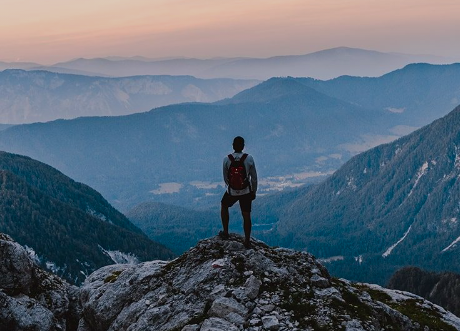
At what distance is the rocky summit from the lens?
31.2 meters

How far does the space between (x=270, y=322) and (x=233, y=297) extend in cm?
284

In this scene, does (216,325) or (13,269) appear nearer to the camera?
(216,325)

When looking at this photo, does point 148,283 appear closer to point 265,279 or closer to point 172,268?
point 172,268

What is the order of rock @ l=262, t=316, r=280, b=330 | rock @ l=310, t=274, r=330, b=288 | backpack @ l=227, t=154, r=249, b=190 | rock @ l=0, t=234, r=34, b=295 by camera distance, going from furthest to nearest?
1. rock @ l=0, t=234, r=34, b=295
2. backpack @ l=227, t=154, r=249, b=190
3. rock @ l=310, t=274, r=330, b=288
4. rock @ l=262, t=316, r=280, b=330

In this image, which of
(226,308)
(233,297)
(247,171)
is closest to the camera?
(226,308)

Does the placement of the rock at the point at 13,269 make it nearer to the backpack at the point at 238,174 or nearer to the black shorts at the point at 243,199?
the black shorts at the point at 243,199

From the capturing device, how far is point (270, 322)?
30422mm

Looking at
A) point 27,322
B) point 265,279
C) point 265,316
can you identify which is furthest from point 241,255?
point 27,322

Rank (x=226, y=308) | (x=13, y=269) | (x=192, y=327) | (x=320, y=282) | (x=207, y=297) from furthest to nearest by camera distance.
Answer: (x=13, y=269), (x=320, y=282), (x=207, y=297), (x=226, y=308), (x=192, y=327)

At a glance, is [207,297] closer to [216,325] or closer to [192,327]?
[192,327]

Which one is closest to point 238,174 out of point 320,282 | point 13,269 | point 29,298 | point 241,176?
point 241,176

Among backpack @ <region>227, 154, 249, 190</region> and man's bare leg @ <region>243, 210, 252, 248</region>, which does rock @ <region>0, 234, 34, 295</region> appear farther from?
backpack @ <region>227, 154, 249, 190</region>

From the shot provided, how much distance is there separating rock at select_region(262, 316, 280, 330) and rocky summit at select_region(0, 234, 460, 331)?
0.05 meters

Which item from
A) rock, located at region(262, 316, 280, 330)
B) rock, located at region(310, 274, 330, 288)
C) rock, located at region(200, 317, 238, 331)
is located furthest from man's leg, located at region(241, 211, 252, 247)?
rock, located at region(200, 317, 238, 331)
